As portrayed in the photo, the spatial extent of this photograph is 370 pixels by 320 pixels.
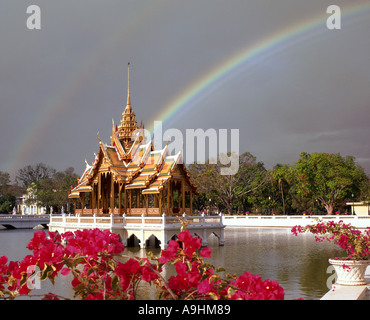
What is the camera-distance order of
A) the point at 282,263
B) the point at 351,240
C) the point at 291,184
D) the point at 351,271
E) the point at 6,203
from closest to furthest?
the point at 351,271
the point at 351,240
the point at 282,263
the point at 291,184
the point at 6,203

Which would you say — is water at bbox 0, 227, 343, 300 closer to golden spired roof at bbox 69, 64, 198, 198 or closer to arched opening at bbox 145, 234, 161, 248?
arched opening at bbox 145, 234, 161, 248

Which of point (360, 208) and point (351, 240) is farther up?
point (351, 240)

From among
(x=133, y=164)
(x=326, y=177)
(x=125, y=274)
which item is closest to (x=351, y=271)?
(x=125, y=274)

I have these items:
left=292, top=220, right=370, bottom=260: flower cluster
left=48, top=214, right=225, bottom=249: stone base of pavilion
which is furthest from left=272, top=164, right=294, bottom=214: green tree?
left=292, top=220, right=370, bottom=260: flower cluster

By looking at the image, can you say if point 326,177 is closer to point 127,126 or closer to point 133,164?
point 127,126

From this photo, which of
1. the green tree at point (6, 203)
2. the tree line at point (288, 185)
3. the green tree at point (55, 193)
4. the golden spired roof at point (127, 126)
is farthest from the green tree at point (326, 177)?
the green tree at point (6, 203)

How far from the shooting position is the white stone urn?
31.3 ft

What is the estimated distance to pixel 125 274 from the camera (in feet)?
11.1

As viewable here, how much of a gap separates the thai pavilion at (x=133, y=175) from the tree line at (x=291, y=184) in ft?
84.3

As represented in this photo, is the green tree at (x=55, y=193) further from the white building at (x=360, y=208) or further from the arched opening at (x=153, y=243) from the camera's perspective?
the white building at (x=360, y=208)

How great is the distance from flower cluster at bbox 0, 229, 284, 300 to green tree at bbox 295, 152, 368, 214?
53.5 m

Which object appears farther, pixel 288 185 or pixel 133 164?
pixel 288 185

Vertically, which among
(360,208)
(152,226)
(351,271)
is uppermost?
(351,271)

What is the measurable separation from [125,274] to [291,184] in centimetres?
6531
